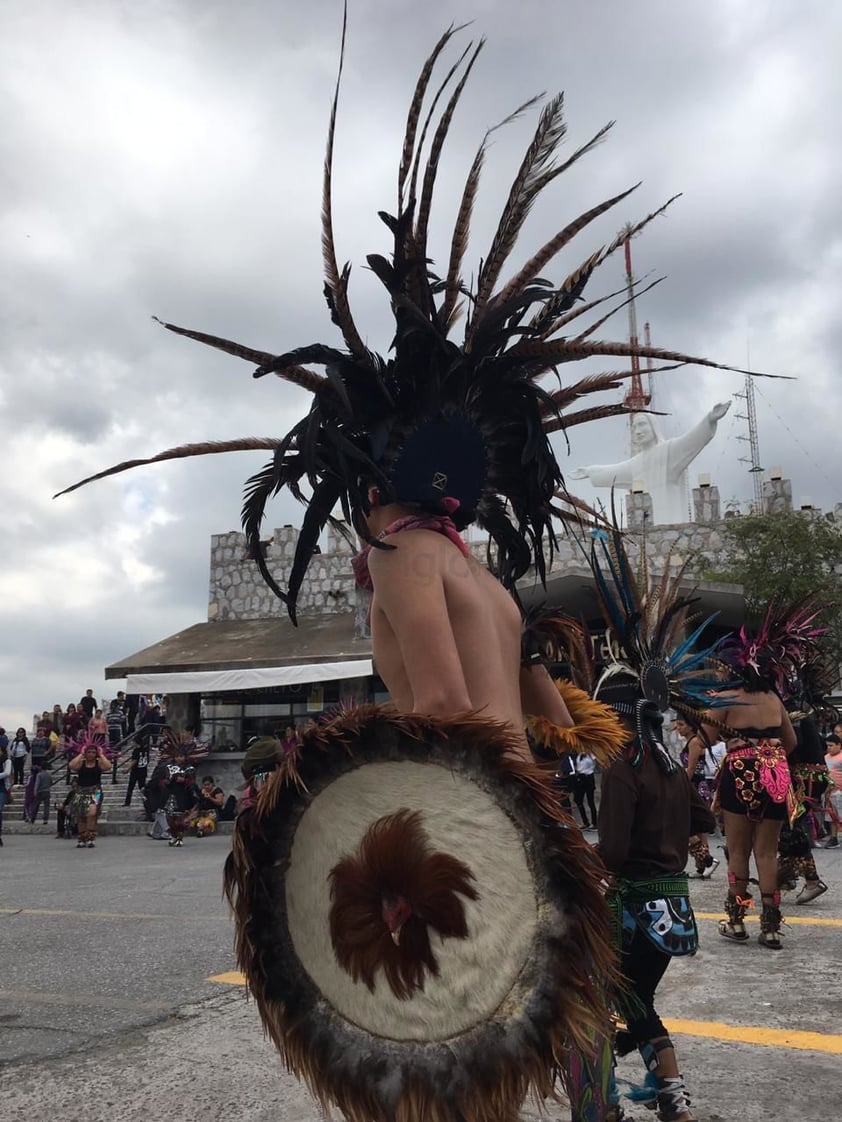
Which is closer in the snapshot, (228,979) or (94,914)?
(228,979)

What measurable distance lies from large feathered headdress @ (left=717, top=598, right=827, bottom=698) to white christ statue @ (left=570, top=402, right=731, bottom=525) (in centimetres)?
2438

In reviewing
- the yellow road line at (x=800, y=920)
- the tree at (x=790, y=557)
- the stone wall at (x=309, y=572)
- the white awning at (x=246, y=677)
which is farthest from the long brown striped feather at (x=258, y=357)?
the stone wall at (x=309, y=572)

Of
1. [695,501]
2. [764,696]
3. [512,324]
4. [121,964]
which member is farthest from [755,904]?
[695,501]

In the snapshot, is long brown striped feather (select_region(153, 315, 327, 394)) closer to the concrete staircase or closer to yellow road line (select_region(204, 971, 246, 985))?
yellow road line (select_region(204, 971, 246, 985))

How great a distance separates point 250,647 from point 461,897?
19805 mm

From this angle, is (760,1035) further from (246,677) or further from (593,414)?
(246,677)

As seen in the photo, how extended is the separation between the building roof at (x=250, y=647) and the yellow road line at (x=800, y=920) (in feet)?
38.3

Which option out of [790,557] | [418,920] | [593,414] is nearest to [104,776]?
[790,557]

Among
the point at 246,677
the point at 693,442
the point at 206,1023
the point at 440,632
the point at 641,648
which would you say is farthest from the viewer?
the point at 693,442

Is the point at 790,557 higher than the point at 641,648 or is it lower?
higher

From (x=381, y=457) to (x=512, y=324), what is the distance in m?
0.49

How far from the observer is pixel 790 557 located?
67.4ft

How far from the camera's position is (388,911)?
1821 millimetres

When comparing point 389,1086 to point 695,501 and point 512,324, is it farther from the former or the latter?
point 695,501
